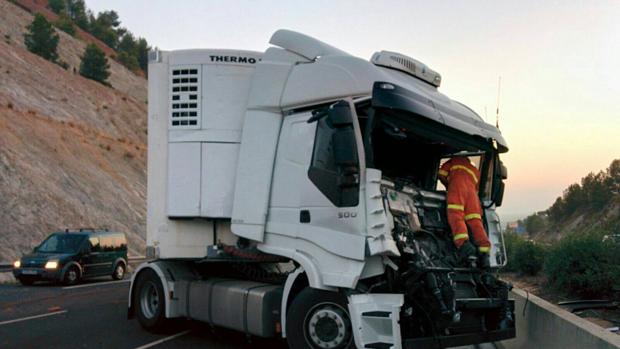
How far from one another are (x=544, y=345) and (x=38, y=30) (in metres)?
53.9

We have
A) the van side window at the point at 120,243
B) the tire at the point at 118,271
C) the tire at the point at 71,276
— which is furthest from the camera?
the van side window at the point at 120,243

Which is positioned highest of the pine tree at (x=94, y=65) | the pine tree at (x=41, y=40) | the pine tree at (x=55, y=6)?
the pine tree at (x=55, y=6)

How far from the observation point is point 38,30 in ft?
175

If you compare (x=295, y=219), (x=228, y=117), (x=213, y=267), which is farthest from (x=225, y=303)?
(x=228, y=117)

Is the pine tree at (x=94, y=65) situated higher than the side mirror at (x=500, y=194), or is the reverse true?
the pine tree at (x=94, y=65)

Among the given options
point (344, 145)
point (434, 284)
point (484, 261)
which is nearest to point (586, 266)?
point (484, 261)

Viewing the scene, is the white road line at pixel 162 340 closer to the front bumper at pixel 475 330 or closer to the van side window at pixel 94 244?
the front bumper at pixel 475 330

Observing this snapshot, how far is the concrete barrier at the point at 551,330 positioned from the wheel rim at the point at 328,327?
2207 mm

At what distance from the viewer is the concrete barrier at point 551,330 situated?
5742mm

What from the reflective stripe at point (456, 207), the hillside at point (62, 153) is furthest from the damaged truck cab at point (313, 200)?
the hillside at point (62, 153)

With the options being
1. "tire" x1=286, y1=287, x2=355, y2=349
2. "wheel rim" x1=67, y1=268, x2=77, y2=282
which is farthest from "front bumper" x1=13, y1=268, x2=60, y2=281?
"tire" x1=286, y1=287, x2=355, y2=349

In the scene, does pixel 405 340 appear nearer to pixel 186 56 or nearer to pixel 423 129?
pixel 423 129

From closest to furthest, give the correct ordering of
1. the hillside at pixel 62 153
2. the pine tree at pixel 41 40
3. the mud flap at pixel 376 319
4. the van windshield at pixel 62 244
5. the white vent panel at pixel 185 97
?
the mud flap at pixel 376 319 < the white vent panel at pixel 185 97 < the van windshield at pixel 62 244 < the hillside at pixel 62 153 < the pine tree at pixel 41 40

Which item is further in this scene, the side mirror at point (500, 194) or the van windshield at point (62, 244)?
the van windshield at point (62, 244)
